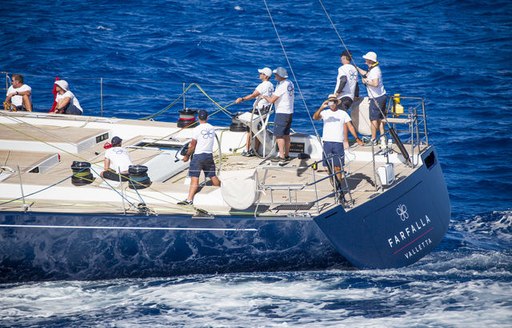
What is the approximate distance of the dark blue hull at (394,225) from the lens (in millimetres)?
13273

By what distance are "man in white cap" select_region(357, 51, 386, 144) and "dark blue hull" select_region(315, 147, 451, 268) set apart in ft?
4.54

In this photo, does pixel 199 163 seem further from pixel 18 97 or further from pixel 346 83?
pixel 18 97

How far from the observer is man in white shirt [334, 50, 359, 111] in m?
15.7

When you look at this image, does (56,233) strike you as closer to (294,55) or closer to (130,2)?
(294,55)

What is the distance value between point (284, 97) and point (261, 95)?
478mm

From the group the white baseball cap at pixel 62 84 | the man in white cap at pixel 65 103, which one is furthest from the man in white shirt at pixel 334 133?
the man in white cap at pixel 65 103

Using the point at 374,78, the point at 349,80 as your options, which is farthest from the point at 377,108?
the point at 349,80

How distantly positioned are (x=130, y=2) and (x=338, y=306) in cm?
2599

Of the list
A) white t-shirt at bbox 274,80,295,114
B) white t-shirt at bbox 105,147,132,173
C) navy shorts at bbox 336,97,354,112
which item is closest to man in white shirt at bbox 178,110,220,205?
white t-shirt at bbox 105,147,132,173

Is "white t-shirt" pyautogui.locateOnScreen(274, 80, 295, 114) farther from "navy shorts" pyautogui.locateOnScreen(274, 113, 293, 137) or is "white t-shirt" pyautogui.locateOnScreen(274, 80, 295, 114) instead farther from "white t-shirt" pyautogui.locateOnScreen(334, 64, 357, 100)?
"white t-shirt" pyautogui.locateOnScreen(334, 64, 357, 100)

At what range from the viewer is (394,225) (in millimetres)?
13703

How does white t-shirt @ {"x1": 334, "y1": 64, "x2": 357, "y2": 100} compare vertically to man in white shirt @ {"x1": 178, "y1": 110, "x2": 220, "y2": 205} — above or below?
above

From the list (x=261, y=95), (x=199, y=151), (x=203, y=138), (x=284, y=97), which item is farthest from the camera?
(x=261, y=95)

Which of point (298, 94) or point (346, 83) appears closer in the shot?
point (346, 83)
